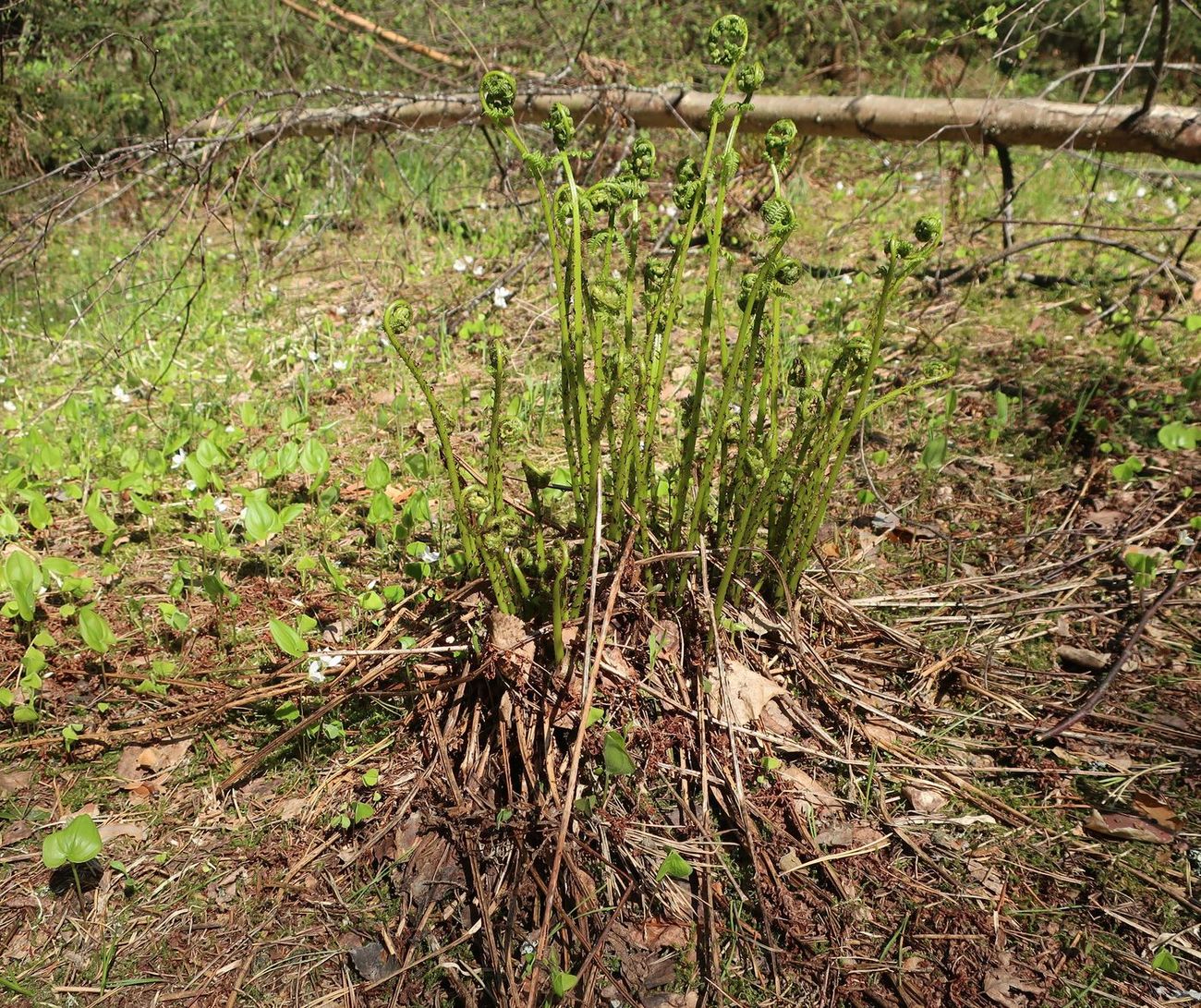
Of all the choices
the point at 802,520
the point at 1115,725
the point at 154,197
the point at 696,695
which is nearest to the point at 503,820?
the point at 696,695

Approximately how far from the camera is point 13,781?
2.22 meters

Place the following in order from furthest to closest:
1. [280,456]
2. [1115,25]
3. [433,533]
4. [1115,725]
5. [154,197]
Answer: [1115,25], [154,197], [280,456], [433,533], [1115,725]

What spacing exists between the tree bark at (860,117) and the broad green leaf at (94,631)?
97.8 inches

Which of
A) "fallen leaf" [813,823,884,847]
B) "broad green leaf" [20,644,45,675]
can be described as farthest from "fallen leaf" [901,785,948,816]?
"broad green leaf" [20,644,45,675]

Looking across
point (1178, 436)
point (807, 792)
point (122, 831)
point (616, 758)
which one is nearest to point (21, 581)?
point (122, 831)

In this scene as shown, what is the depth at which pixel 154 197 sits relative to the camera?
721 cm

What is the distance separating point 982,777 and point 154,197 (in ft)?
24.6

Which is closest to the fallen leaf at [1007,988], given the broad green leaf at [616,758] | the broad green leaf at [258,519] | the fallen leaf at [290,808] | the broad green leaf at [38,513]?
the broad green leaf at [616,758]

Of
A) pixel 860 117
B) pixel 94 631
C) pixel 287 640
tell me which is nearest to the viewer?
pixel 287 640

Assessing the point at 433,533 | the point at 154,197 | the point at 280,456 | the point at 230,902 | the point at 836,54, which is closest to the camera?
the point at 230,902

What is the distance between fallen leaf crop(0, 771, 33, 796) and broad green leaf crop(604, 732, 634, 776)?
148cm

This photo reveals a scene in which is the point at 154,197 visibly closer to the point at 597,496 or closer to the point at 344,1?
the point at 344,1

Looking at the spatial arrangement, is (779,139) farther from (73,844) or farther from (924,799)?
(73,844)

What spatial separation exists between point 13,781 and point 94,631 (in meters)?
0.40
